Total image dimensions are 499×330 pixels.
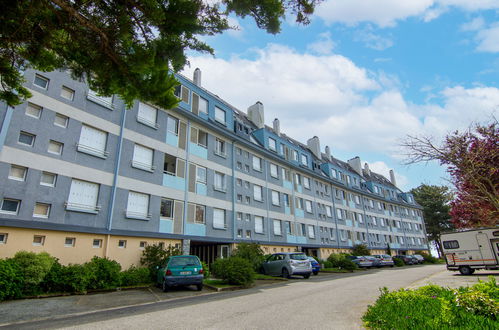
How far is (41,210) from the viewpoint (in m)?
13.0

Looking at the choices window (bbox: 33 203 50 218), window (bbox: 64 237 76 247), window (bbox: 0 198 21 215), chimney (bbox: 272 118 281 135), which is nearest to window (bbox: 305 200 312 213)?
chimney (bbox: 272 118 281 135)

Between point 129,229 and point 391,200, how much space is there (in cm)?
4813

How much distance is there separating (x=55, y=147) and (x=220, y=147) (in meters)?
12.1

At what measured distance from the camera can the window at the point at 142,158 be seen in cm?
1753

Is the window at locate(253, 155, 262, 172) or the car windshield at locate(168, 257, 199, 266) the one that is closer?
the car windshield at locate(168, 257, 199, 266)

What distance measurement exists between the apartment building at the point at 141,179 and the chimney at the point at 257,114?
141 mm

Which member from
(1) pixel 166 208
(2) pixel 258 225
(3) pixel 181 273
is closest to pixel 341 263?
(2) pixel 258 225

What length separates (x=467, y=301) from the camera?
5.02 m

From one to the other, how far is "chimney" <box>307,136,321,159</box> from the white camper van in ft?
75.3

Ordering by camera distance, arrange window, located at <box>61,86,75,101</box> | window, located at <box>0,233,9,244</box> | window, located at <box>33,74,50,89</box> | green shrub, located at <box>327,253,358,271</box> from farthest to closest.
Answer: green shrub, located at <box>327,253,358,271</box>
window, located at <box>61,86,75,101</box>
window, located at <box>33,74,50,89</box>
window, located at <box>0,233,9,244</box>

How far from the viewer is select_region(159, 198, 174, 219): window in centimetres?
1820

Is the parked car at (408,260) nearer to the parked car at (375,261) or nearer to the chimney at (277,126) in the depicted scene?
the parked car at (375,261)

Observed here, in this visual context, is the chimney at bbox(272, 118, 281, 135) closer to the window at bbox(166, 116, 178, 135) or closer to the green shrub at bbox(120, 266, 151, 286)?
the window at bbox(166, 116, 178, 135)

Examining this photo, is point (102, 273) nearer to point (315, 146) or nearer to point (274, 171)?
point (274, 171)
